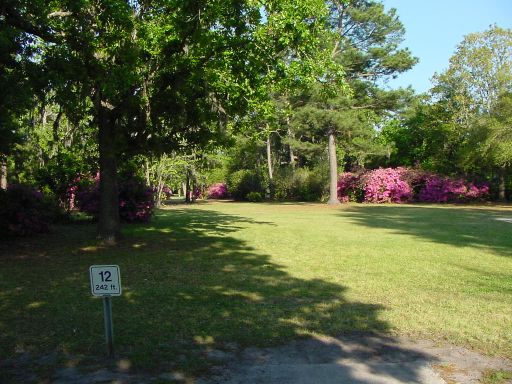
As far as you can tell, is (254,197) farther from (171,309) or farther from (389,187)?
(171,309)

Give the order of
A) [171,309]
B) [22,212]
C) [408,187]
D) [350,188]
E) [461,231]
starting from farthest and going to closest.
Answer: [350,188] → [408,187] → [461,231] → [22,212] → [171,309]

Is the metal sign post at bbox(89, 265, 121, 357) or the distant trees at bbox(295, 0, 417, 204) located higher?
the distant trees at bbox(295, 0, 417, 204)

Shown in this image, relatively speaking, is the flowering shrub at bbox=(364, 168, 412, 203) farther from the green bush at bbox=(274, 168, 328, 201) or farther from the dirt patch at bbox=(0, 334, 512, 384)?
the dirt patch at bbox=(0, 334, 512, 384)

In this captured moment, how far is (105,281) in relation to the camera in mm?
4457

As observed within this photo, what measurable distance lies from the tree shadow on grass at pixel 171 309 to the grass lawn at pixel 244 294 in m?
0.02

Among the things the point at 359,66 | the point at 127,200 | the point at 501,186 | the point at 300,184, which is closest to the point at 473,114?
the point at 501,186

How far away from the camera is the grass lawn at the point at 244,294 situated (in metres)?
5.14

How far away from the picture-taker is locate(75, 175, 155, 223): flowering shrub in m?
18.6

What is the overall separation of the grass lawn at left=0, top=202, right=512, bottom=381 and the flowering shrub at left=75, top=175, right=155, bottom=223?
5.12 metres

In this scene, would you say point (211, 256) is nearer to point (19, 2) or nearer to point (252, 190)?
point (19, 2)

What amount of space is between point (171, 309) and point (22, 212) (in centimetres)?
998

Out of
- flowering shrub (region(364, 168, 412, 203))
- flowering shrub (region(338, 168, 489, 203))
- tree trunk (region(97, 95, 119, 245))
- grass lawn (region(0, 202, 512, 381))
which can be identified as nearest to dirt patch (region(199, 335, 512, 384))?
grass lawn (region(0, 202, 512, 381))

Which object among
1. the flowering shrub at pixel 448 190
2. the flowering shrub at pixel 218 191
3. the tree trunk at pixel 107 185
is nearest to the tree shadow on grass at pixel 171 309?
the tree trunk at pixel 107 185

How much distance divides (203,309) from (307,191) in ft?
119
